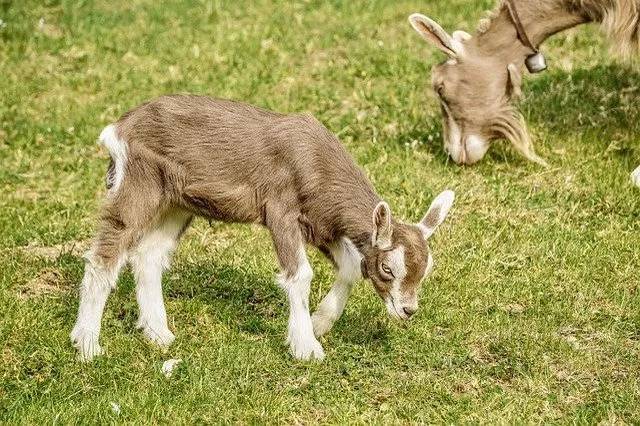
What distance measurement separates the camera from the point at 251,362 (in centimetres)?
654

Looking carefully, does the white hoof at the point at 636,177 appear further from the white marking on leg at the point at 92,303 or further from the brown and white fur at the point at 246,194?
the white marking on leg at the point at 92,303

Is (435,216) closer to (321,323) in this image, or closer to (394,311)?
(394,311)

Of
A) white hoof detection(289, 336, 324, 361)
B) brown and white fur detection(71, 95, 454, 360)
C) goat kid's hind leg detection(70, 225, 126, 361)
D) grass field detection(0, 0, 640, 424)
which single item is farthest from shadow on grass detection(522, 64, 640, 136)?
goat kid's hind leg detection(70, 225, 126, 361)

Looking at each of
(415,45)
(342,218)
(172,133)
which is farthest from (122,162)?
(415,45)

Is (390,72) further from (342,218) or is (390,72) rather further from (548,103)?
(342,218)

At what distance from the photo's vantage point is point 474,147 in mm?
9320

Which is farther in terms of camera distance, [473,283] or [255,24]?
[255,24]

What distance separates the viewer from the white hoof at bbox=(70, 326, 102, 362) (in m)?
6.59

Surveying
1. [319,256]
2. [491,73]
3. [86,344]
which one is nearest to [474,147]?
[491,73]

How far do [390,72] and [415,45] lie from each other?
78cm

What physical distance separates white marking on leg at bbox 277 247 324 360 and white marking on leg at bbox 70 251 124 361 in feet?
3.11

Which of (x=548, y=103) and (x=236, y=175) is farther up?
(x=236, y=175)

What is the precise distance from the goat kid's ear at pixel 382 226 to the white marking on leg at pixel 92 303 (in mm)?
1421

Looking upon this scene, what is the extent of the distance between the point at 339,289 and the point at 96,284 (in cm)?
134
